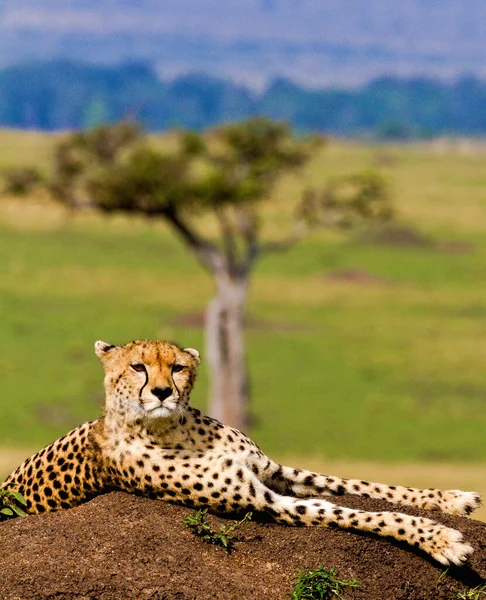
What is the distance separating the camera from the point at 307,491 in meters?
6.22

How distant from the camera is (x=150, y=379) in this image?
561cm

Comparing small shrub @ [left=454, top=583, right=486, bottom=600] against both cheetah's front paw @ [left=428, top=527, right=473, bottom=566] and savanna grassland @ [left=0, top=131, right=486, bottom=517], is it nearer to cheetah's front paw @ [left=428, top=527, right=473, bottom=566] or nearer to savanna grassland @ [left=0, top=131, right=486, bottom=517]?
cheetah's front paw @ [left=428, top=527, right=473, bottom=566]

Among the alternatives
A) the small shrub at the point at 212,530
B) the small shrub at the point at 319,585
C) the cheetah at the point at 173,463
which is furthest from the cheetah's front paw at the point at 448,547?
the small shrub at the point at 212,530

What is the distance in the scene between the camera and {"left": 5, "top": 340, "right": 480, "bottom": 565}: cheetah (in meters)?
5.62

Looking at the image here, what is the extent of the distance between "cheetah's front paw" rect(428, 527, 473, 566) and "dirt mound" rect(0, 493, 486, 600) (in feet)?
0.37

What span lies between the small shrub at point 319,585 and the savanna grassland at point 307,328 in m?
17.3

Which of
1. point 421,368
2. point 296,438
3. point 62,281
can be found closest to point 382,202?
point 296,438

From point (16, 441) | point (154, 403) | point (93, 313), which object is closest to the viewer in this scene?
point (154, 403)

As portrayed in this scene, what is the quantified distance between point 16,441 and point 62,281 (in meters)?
22.3

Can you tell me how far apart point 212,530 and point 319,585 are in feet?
1.86

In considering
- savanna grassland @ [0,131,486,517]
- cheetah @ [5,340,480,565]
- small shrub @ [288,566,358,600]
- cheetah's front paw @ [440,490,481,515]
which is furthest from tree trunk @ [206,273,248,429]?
small shrub @ [288,566,358,600]

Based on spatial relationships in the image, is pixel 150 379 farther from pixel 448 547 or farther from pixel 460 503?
pixel 460 503

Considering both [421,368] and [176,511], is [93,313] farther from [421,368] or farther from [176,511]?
[176,511]

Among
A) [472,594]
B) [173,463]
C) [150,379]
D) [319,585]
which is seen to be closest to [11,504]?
[173,463]
